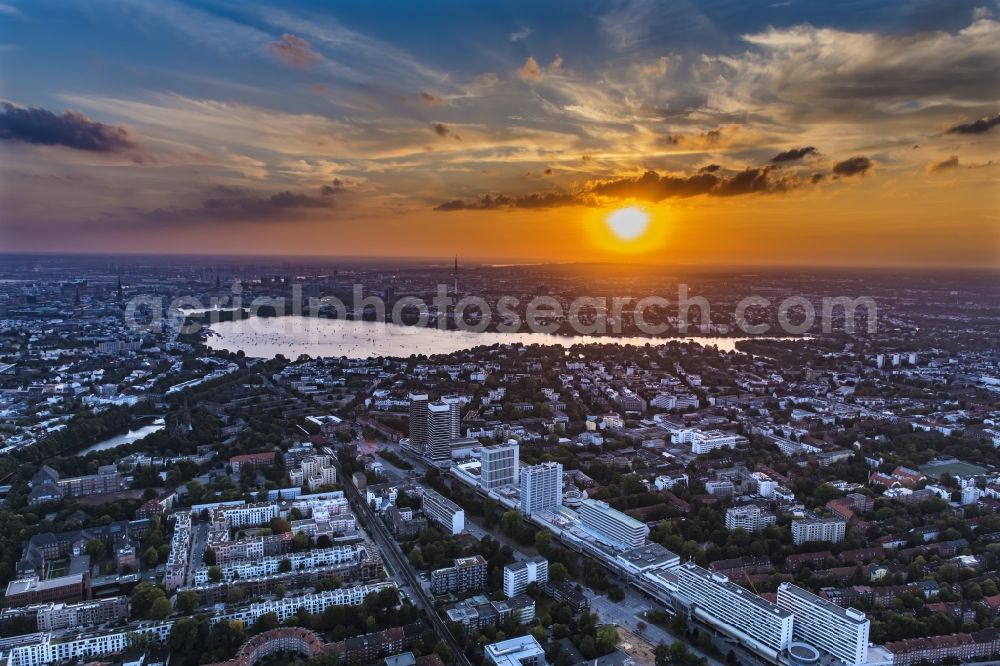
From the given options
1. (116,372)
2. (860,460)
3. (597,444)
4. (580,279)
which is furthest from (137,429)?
(580,279)

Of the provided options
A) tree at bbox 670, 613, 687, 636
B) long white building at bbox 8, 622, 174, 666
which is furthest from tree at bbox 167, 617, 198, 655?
tree at bbox 670, 613, 687, 636

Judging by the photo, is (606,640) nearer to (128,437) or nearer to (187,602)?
(187,602)

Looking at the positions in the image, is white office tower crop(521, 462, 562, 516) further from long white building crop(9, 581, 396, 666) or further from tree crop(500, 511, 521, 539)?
long white building crop(9, 581, 396, 666)

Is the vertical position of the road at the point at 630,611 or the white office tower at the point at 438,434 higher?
the white office tower at the point at 438,434

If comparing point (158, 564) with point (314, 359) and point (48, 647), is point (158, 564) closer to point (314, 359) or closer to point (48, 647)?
point (48, 647)

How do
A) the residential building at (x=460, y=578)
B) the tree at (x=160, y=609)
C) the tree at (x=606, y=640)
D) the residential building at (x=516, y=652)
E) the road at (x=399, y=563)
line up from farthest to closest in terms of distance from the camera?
the residential building at (x=460, y=578)
the tree at (x=160, y=609)
the road at (x=399, y=563)
the tree at (x=606, y=640)
the residential building at (x=516, y=652)

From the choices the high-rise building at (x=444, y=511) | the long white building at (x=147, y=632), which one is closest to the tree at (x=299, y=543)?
the long white building at (x=147, y=632)

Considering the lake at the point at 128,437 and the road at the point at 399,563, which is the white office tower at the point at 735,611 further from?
the lake at the point at 128,437
